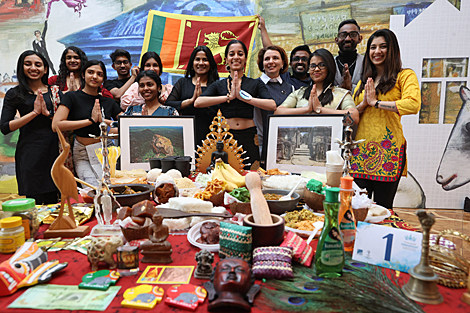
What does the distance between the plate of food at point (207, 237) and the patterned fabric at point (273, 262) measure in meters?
0.23

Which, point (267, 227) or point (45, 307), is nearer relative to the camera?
point (45, 307)

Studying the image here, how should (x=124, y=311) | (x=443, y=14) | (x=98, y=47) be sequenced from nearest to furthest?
(x=124, y=311), (x=443, y=14), (x=98, y=47)

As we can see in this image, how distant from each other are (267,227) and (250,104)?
8.63 ft

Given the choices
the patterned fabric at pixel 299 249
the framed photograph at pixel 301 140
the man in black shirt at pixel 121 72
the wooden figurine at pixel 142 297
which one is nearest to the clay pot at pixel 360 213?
the patterned fabric at pixel 299 249

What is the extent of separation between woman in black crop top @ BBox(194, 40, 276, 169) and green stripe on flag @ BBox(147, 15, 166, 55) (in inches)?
102

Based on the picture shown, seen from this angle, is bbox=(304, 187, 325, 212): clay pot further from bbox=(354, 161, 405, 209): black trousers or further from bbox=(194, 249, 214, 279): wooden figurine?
bbox=(354, 161, 405, 209): black trousers

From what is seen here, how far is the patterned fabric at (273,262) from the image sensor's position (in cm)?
106

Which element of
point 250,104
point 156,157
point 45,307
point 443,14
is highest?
point 443,14

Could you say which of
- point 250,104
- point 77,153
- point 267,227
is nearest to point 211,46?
point 250,104

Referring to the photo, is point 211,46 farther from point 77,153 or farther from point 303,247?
point 303,247

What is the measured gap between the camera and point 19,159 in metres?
3.75

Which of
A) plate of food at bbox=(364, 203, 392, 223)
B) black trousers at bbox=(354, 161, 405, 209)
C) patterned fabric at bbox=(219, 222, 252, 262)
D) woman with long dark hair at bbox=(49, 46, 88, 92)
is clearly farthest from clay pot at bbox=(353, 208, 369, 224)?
woman with long dark hair at bbox=(49, 46, 88, 92)

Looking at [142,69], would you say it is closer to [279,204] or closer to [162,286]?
[279,204]

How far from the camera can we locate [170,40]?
225 inches
